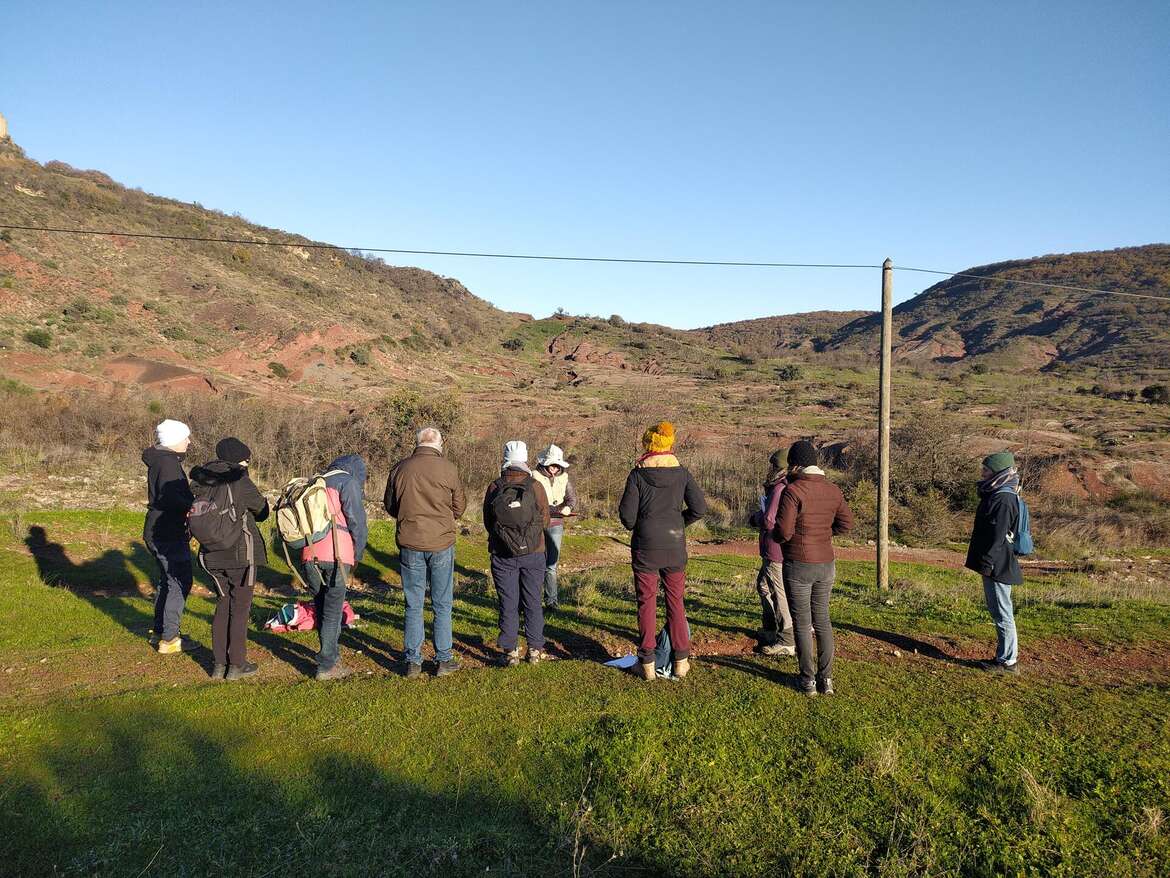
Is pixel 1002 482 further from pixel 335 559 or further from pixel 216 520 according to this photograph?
pixel 216 520

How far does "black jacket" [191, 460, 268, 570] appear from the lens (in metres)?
5.70

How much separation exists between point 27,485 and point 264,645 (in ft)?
44.7

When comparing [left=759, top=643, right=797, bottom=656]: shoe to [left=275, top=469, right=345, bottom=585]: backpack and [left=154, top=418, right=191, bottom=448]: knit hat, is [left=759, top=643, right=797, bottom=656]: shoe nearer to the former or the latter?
[left=275, top=469, right=345, bottom=585]: backpack

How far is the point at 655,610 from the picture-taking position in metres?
5.77

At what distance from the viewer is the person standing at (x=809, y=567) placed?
5.56 metres

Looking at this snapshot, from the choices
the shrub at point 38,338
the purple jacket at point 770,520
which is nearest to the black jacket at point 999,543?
the purple jacket at point 770,520

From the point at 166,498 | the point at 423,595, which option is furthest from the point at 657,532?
the point at 166,498

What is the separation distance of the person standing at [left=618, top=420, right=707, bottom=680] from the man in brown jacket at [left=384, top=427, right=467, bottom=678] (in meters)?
1.49

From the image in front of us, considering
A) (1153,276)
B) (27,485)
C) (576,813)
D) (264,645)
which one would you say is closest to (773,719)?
(576,813)

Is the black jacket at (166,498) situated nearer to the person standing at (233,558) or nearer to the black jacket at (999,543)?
the person standing at (233,558)

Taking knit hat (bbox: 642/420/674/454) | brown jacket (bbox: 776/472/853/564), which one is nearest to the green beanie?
brown jacket (bbox: 776/472/853/564)

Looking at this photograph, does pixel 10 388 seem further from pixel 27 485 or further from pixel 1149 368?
pixel 1149 368

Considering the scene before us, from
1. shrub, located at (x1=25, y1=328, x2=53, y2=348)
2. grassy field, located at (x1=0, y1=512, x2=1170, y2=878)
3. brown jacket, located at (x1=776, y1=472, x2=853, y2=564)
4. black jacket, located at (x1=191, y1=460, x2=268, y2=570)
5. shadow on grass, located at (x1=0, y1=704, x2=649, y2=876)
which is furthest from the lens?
shrub, located at (x1=25, y1=328, x2=53, y2=348)

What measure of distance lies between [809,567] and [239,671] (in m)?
4.89
